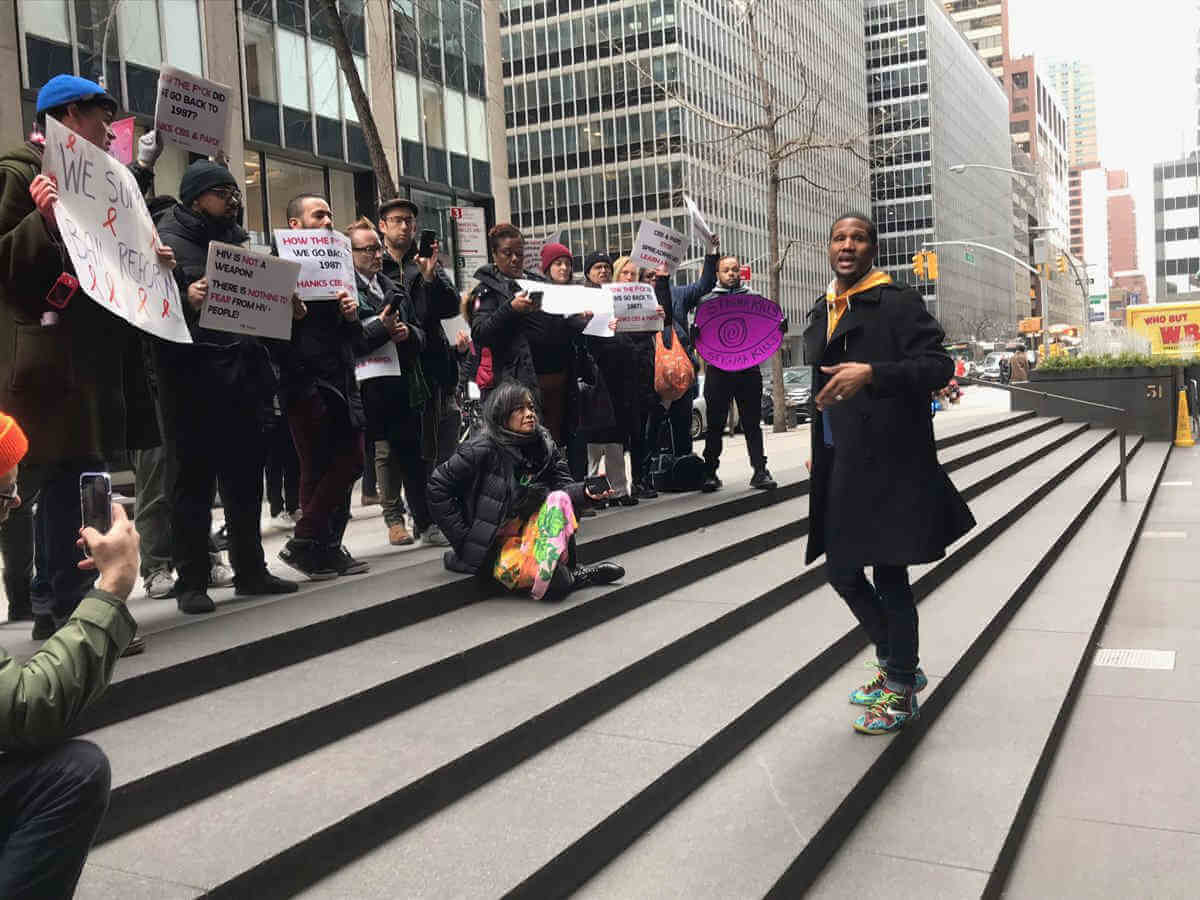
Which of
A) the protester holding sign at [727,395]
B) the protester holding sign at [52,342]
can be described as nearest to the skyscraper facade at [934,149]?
the protester holding sign at [727,395]

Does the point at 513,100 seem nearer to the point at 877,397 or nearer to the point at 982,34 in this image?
the point at 877,397

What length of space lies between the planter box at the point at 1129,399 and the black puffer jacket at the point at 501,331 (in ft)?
53.0

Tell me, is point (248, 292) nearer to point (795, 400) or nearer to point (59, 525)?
point (59, 525)

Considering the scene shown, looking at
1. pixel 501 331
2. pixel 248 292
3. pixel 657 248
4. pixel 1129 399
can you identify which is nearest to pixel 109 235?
pixel 248 292

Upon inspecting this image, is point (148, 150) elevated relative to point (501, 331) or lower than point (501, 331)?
elevated

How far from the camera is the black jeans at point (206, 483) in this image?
461 cm

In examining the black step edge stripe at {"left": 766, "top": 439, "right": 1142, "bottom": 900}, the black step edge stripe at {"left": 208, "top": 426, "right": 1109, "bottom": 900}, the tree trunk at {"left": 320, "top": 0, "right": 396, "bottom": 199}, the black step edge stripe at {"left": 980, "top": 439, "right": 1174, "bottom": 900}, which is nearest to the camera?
the black step edge stripe at {"left": 208, "top": 426, "right": 1109, "bottom": 900}

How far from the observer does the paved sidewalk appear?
3762 millimetres

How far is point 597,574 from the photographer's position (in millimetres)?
5586

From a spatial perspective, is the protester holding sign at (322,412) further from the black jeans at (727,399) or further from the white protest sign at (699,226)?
the black jeans at (727,399)

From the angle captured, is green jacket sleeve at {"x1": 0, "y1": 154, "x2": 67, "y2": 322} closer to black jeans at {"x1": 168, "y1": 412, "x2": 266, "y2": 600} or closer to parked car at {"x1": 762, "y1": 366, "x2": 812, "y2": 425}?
black jeans at {"x1": 168, "y1": 412, "x2": 266, "y2": 600}

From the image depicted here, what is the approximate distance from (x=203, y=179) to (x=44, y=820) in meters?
3.22

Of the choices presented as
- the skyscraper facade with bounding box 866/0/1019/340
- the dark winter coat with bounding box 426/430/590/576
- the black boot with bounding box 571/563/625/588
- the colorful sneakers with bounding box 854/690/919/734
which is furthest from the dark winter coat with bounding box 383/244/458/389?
the skyscraper facade with bounding box 866/0/1019/340

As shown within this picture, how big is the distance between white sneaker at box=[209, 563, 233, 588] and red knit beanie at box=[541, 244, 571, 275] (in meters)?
3.05
